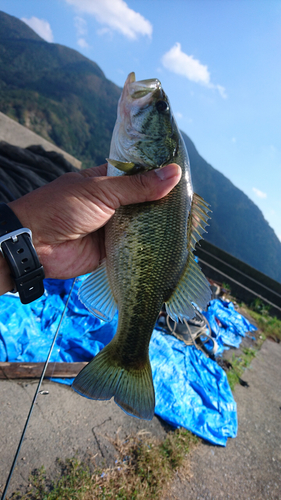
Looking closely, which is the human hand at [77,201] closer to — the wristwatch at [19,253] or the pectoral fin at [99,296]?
the wristwatch at [19,253]

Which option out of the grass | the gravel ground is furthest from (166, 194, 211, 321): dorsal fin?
the gravel ground

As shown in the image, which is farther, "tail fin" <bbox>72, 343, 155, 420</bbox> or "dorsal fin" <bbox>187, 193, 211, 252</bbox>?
"dorsal fin" <bbox>187, 193, 211, 252</bbox>

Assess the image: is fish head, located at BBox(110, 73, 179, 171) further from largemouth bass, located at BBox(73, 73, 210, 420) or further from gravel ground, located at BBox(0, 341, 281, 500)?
gravel ground, located at BBox(0, 341, 281, 500)

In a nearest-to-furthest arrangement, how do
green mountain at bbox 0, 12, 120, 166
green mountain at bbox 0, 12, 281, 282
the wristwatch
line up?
the wristwatch < green mountain at bbox 0, 12, 120, 166 < green mountain at bbox 0, 12, 281, 282

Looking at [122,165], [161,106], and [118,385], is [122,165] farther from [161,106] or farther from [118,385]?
[118,385]

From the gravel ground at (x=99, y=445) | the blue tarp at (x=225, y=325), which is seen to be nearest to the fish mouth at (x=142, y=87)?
the gravel ground at (x=99, y=445)

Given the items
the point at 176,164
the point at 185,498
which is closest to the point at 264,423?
the point at 185,498
